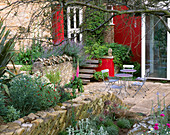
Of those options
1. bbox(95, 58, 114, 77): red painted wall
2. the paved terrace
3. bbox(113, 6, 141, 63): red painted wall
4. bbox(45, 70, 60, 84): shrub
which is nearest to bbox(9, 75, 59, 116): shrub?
bbox(113, 6, 141, 63): red painted wall

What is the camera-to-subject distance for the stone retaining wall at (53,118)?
9.40 feet

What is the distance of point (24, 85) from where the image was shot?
11.3ft

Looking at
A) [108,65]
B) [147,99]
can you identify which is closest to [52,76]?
[147,99]

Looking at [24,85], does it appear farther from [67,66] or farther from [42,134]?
[67,66]

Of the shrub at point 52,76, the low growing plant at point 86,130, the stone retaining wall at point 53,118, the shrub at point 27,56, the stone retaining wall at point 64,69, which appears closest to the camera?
the stone retaining wall at point 53,118

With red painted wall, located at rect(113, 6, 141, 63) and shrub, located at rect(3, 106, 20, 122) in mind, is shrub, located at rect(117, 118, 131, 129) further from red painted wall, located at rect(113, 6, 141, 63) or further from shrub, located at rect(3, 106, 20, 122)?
shrub, located at rect(3, 106, 20, 122)

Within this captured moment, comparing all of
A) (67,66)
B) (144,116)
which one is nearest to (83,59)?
(67,66)

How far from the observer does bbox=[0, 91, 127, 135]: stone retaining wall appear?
2.87m

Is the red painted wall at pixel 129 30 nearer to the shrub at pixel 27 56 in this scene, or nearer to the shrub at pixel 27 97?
the shrub at pixel 27 97

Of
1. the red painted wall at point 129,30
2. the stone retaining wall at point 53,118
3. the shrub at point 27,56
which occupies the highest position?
the red painted wall at point 129,30

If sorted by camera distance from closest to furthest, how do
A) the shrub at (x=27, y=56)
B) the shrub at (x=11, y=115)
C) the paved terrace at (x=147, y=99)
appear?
the shrub at (x=11, y=115) → the paved terrace at (x=147, y=99) → the shrub at (x=27, y=56)

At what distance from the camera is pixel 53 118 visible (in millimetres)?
3377

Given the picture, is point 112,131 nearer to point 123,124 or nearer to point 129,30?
point 123,124

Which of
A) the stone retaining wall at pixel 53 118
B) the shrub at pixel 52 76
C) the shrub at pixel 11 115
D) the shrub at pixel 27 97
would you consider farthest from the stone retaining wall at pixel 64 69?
the shrub at pixel 11 115
